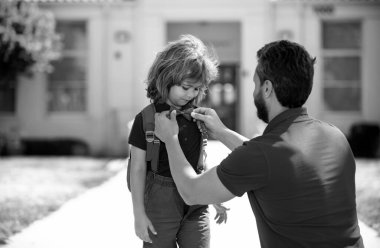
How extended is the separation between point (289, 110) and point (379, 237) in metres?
3.09

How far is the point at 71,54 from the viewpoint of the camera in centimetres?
1473

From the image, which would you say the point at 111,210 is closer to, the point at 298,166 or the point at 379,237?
the point at 379,237

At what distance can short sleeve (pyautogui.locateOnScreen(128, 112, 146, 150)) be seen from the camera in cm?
252

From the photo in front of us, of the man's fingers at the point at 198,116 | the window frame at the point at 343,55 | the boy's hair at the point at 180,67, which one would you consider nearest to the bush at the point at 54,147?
the window frame at the point at 343,55

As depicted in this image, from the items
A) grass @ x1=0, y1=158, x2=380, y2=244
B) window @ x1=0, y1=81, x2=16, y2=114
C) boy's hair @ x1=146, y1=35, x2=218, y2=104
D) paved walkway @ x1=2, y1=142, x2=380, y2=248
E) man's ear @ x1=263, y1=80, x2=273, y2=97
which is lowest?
grass @ x1=0, y1=158, x2=380, y2=244

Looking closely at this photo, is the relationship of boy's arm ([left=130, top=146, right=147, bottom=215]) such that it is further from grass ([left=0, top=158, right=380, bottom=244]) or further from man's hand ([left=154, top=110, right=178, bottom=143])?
grass ([left=0, top=158, right=380, bottom=244])

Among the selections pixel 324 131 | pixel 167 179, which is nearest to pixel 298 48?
pixel 324 131

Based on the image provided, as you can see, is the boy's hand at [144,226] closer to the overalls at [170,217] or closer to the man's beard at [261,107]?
the overalls at [170,217]

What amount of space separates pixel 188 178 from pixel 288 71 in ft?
1.93

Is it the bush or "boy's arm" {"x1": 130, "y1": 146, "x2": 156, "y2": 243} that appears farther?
the bush

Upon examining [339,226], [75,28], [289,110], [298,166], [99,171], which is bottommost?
[99,171]

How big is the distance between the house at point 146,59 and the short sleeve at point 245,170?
11.9 meters

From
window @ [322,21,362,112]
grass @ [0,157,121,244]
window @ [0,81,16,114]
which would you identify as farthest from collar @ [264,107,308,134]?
window @ [0,81,16,114]

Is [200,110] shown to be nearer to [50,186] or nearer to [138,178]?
[138,178]
